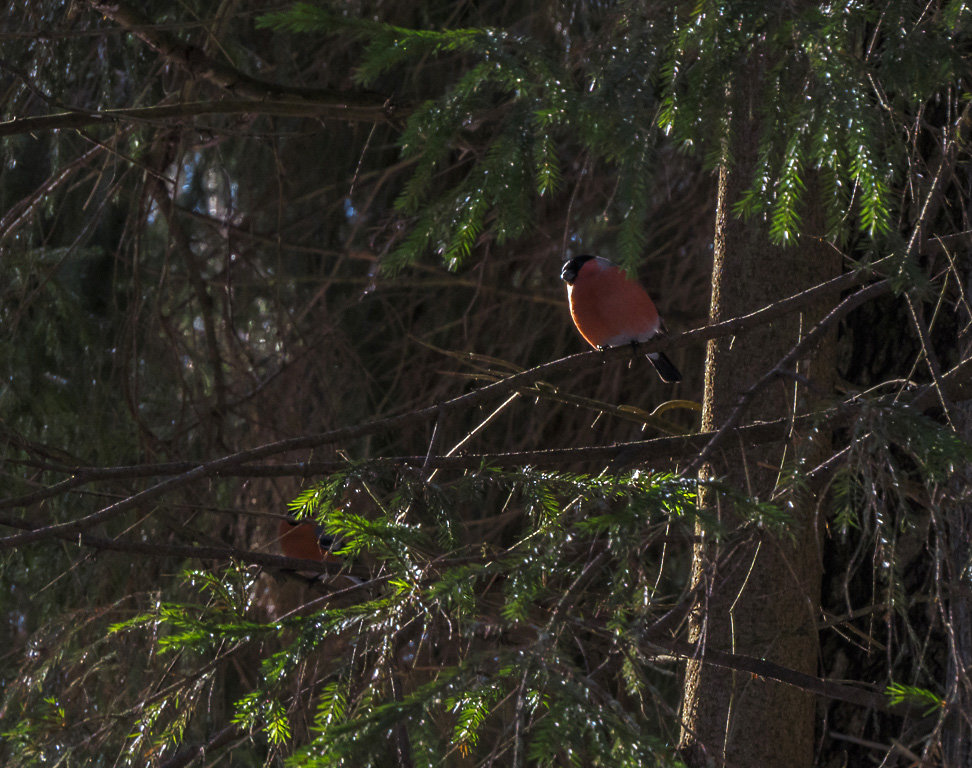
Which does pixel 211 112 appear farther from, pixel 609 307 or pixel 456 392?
pixel 456 392

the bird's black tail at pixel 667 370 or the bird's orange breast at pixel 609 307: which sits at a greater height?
the bird's orange breast at pixel 609 307

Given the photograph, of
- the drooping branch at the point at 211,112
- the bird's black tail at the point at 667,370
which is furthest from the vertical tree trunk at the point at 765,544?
the bird's black tail at the point at 667,370

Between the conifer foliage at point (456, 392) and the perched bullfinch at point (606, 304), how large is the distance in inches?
8.7

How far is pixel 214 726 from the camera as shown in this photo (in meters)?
3.14

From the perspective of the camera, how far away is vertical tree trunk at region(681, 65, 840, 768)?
2.19 meters

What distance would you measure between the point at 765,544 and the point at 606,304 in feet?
4.81

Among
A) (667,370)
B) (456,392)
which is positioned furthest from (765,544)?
(456,392)

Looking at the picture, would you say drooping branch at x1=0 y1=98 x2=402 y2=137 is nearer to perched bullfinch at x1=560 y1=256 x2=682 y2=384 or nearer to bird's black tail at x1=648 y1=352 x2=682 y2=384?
perched bullfinch at x1=560 y1=256 x2=682 y2=384

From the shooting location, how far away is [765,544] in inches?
78.8

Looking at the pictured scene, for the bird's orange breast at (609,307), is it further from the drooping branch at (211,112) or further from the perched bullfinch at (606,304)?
the drooping branch at (211,112)

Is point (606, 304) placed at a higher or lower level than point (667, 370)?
higher

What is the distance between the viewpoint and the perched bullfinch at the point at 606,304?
132 inches

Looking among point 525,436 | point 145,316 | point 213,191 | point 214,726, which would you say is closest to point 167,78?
point 213,191

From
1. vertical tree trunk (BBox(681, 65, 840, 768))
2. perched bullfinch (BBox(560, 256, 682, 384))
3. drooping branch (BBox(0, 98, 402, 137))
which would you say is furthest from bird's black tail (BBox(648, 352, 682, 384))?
drooping branch (BBox(0, 98, 402, 137))
